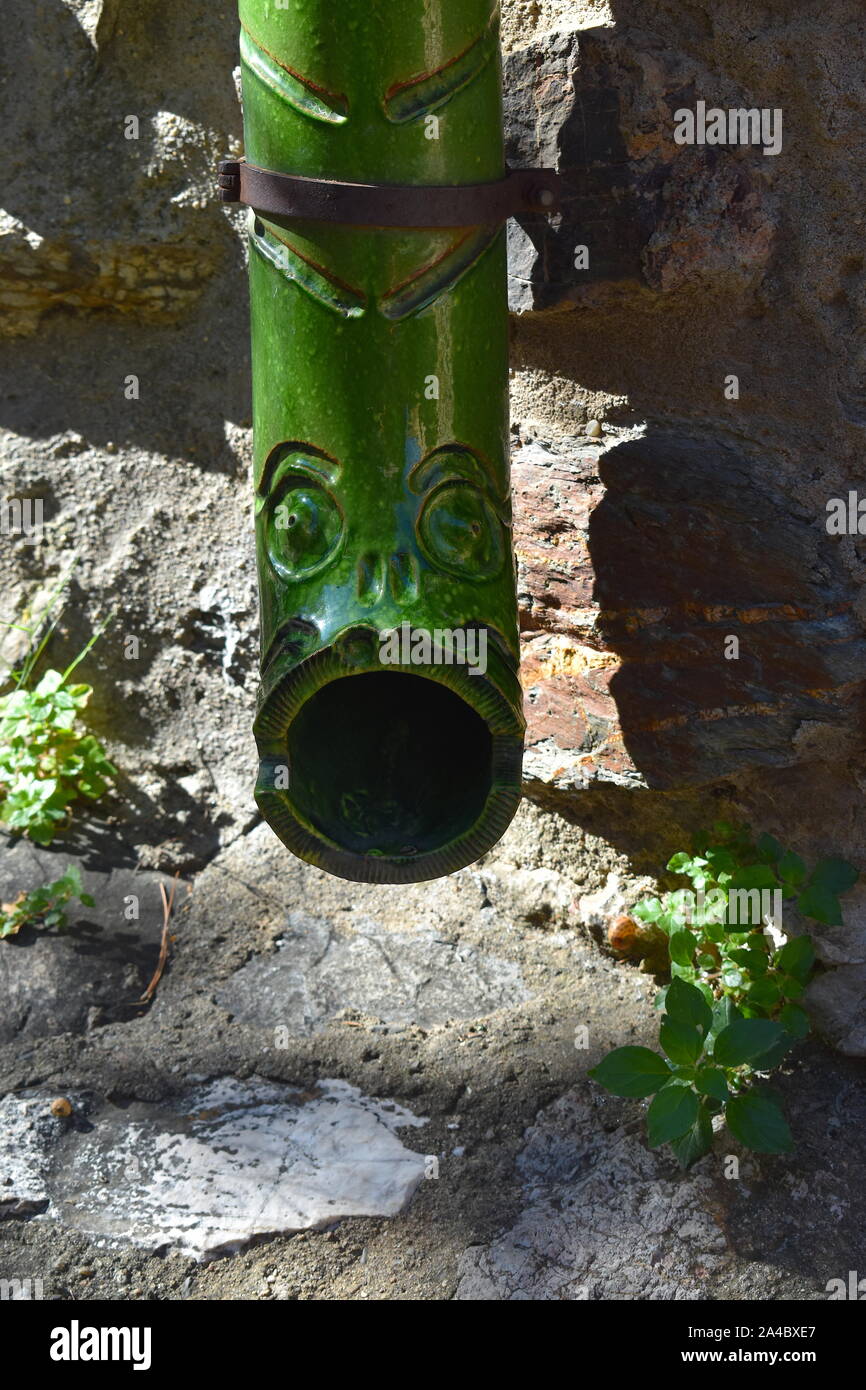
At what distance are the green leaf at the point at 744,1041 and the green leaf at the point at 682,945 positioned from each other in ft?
0.70

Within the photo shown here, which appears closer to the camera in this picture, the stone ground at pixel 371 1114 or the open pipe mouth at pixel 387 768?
the open pipe mouth at pixel 387 768

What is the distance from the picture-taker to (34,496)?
2574 mm

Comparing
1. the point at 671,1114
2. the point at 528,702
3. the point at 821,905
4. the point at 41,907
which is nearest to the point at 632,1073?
the point at 671,1114

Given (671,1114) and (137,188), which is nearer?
(671,1114)

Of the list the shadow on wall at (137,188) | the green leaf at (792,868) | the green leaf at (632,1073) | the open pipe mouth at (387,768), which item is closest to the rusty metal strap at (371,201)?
the open pipe mouth at (387,768)

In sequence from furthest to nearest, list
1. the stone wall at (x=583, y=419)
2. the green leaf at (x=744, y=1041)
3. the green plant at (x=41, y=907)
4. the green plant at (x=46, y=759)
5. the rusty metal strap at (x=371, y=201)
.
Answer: the green plant at (x=46, y=759), the green plant at (x=41, y=907), the stone wall at (x=583, y=419), the green leaf at (x=744, y=1041), the rusty metal strap at (x=371, y=201)

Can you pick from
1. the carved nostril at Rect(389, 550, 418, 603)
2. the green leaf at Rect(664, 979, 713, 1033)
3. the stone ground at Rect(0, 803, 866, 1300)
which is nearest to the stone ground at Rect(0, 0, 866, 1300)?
the stone ground at Rect(0, 803, 866, 1300)

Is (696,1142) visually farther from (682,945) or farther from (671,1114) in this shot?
(682,945)

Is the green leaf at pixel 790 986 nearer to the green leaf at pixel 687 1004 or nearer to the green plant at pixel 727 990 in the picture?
the green plant at pixel 727 990

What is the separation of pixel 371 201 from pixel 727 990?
1241 millimetres

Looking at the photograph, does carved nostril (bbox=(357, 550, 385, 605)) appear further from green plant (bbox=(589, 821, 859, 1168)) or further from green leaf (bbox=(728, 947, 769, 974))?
green leaf (bbox=(728, 947, 769, 974))

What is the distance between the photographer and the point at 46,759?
97.7 inches

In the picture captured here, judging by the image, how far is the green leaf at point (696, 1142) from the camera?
1.77m

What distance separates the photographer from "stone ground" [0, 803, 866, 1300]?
1736mm
